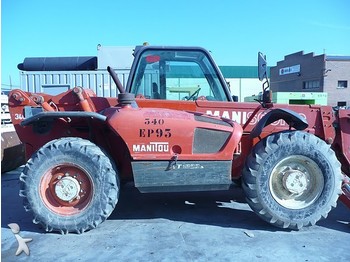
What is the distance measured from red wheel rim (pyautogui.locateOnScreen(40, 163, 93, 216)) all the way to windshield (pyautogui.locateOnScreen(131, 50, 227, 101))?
1.51m

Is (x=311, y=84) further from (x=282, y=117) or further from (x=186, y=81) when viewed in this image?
(x=282, y=117)

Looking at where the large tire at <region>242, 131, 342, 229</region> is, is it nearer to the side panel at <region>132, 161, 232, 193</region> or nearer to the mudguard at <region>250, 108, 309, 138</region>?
the mudguard at <region>250, 108, 309, 138</region>

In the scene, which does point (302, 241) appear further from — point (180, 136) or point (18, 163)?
point (18, 163)

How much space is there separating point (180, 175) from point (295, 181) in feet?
4.39

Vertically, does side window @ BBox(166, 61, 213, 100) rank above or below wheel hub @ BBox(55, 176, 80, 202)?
above

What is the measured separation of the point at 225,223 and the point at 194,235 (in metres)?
0.55

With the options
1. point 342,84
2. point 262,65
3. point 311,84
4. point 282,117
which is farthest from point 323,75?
point 262,65

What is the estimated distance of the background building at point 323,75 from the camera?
1458 inches

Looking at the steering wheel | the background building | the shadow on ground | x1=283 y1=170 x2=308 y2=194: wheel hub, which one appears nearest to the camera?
x1=283 y1=170 x2=308 y2=194: wheel hub

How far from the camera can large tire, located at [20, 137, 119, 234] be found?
370cm

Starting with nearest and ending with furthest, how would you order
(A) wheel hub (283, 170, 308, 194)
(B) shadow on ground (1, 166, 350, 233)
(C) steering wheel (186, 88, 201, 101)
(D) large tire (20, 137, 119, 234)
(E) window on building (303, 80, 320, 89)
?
(D) large tire (20, 137, 119, 234) < (A) wheel hub (283, 170, 308, 194) < (B) shadow on ground (1, 166, 350, 233) < (C) steering wheel (186, 88, 201, 101) < (E) window on building (303, 80, 320, 89)

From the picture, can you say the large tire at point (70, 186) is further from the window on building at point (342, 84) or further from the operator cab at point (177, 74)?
the window on building at point (342, 84)

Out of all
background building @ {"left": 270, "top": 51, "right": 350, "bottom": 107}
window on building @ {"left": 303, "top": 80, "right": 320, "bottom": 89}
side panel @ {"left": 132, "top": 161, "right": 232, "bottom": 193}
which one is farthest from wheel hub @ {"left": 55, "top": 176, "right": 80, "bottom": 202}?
window on building @ {"left": 303, "top": 80, "right": 320, "bottom": 89}

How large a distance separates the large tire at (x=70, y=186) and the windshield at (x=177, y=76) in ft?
4.58
